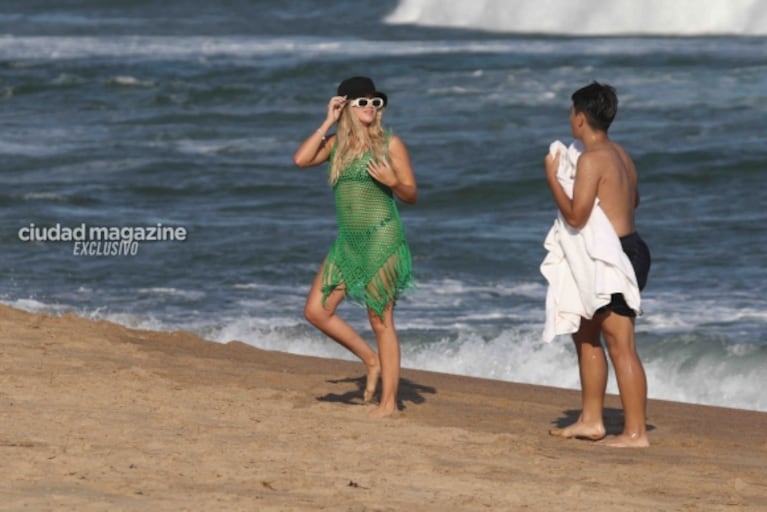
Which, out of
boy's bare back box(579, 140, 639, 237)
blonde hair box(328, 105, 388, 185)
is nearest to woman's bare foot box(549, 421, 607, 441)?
boy's bare back box(579, 140, 639, 237)

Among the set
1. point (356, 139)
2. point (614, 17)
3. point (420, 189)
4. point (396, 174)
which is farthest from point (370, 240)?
point (614, 17)

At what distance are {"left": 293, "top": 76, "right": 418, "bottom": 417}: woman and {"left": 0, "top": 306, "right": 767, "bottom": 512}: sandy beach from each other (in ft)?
1.58

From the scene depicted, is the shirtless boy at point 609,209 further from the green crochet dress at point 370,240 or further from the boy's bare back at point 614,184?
the green crochet dress at point 370,240

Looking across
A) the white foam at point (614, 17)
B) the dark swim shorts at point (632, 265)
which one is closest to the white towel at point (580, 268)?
the dark swim shorts at point (632, 265)

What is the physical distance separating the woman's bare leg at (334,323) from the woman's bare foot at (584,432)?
36.9 inches

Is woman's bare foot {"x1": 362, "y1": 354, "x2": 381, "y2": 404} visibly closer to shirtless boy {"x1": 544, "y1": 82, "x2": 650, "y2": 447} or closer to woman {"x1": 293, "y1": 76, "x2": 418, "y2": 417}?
woman {"x1": 293, "y1": 76, "x2": 418, "y2": 417}

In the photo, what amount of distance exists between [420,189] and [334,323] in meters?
10.6

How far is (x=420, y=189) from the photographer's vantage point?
1784cm

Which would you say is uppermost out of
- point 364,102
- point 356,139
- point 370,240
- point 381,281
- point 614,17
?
point 614,17

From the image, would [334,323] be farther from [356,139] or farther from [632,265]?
[632,265]

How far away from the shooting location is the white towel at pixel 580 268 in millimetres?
6512

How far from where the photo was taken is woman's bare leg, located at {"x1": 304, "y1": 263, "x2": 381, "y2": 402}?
7.24m

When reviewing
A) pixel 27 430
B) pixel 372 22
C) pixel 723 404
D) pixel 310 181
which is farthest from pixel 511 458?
pixel 372 22

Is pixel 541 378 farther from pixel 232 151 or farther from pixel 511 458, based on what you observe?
pixel 232 151
